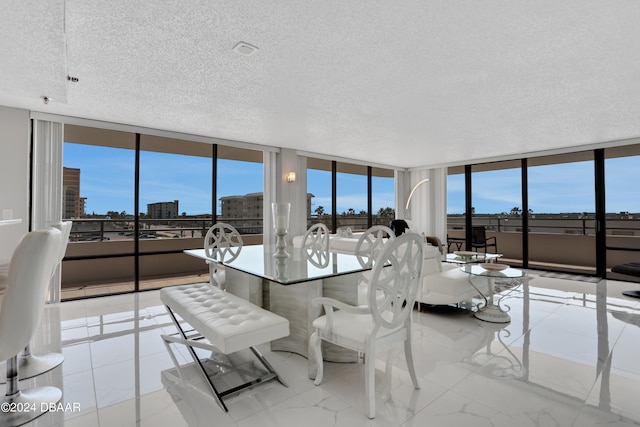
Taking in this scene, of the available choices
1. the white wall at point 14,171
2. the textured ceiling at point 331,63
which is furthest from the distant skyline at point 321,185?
the textured ceiling at point 331,63

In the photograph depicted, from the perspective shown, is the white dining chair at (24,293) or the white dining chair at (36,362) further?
the white dining chair at (36,362)

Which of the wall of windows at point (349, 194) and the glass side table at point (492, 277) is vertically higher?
the wall of windows at point (349, 194)

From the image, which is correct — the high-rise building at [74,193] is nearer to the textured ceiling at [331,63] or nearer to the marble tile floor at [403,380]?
the textured ceiling at [331,63]

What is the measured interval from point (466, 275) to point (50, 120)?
5.59m

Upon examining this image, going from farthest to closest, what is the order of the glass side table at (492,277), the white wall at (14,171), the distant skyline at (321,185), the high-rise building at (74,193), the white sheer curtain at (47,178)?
the distant skyline at (321,185) → the high-rise building at (74,193) → the white sheer curtain at (47,178) → the white wall at (14,171) → the glass side table at (492,277)

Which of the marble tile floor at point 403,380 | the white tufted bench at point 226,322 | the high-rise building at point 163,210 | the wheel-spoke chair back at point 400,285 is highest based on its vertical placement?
the high-rise building at point 163,210

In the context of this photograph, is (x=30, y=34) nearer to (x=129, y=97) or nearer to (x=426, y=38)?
(x=129, y=97)

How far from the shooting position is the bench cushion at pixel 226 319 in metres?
1.70

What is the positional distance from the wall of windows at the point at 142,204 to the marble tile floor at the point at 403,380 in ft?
6.49

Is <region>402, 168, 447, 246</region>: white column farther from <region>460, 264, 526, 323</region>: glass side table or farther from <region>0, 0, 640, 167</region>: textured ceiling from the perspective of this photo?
<region>460, 264, 526, 323</region>: glass side table

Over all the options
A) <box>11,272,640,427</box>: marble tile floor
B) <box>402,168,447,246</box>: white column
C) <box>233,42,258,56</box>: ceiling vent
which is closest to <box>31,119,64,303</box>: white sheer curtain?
<box>11,272,640,427</box>: marble tile floor

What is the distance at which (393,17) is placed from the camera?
78.2 inches

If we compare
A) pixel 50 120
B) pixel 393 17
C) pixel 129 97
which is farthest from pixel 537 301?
pixel 50 120

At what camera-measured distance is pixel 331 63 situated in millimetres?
2602
